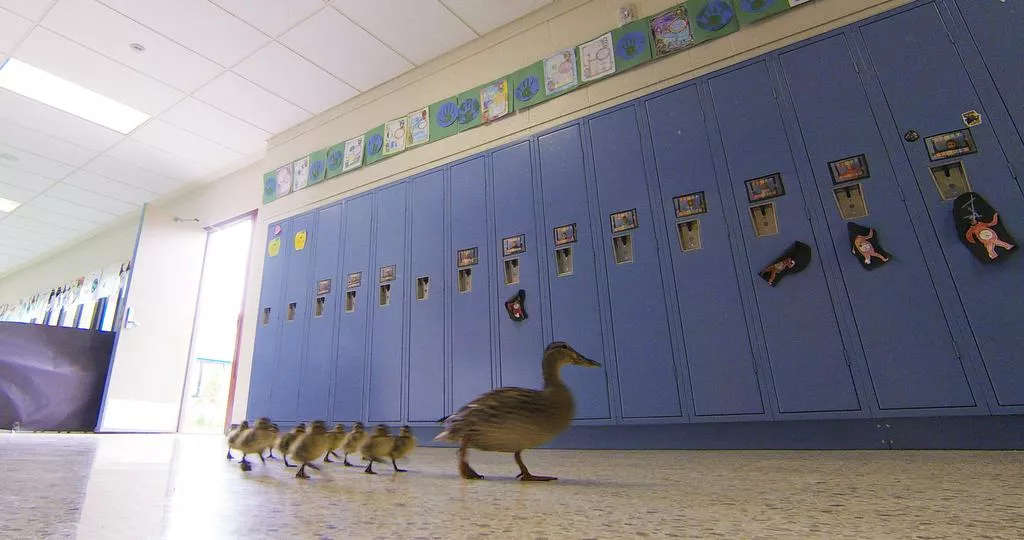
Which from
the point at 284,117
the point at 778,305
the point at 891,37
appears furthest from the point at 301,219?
the point at 891,37

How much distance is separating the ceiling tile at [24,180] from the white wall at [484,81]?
2.46 m

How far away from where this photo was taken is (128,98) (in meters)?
4.64

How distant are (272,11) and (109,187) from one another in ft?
16.1

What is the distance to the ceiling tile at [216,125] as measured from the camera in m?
4.83

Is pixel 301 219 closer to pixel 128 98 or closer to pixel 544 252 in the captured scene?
pixel 128 98

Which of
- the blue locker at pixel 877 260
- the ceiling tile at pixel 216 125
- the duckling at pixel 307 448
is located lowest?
the duckling at pixel 307 448

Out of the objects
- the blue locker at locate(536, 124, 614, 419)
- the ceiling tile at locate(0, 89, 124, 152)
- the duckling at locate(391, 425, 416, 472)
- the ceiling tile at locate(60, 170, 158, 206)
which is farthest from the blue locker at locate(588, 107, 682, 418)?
the ceiling tile at locate(60, 170, 158, 206)

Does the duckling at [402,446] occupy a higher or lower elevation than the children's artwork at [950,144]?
lower

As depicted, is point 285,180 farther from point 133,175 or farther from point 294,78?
point 133,175

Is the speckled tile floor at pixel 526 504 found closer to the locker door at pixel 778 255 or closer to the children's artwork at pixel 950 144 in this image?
the locker door at pixel 778 255

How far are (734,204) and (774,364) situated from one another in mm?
969

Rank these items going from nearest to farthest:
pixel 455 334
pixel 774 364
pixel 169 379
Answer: pixel 774 364, pixel 455 334, pixel 169 379

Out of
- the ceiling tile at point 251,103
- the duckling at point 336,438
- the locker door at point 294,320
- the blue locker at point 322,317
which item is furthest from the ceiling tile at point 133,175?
the duckling at point 336,438

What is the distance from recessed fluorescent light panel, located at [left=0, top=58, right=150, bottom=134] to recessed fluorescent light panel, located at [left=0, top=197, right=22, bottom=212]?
3720mm
